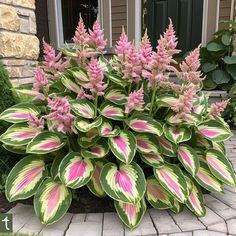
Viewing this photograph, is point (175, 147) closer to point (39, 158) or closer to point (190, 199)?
point (190, 199)

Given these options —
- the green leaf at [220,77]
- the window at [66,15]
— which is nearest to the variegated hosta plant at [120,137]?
the green leaf at [220,77]

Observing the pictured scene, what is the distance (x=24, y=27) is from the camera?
2551 millimetres

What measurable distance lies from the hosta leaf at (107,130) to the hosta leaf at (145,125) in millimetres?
98

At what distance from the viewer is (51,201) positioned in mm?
1604

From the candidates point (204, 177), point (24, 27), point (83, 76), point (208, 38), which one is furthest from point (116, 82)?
point (208, 38)

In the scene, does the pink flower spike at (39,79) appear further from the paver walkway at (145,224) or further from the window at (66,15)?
the window at (66,15)

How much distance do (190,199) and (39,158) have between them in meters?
0.91

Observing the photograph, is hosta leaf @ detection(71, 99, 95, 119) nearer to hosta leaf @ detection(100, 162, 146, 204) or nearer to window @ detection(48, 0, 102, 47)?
hosta leaf @ detection(100, 162, 146, 204)

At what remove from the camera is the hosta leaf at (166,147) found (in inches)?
70.3

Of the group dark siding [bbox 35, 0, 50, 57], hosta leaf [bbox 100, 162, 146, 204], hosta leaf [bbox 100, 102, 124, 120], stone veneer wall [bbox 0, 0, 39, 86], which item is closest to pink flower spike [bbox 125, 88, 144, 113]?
hosta leaf [bbox 100, 102, 124, 120]

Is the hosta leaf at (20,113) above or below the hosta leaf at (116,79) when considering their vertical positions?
below

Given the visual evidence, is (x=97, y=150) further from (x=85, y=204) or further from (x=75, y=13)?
(x=75, y=13)

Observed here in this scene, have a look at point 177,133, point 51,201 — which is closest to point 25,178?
point 51,201

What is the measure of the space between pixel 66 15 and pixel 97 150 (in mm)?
4165
